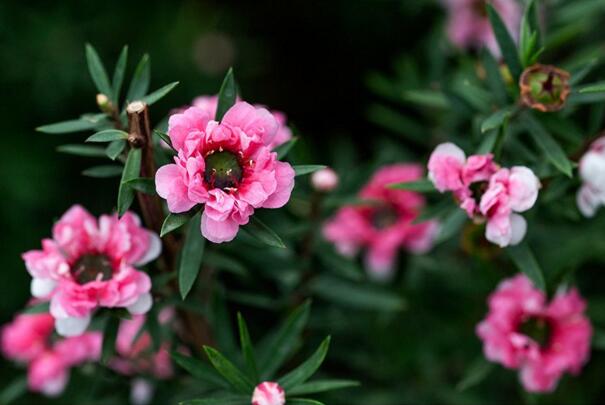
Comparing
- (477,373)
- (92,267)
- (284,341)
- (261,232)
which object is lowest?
(477,373)

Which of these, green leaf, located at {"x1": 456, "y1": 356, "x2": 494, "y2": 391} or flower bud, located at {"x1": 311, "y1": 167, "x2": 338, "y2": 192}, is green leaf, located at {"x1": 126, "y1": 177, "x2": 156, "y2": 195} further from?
green leaf, located at {"x1": 456, "y1": 356, "x2": 494, "y2": 391}

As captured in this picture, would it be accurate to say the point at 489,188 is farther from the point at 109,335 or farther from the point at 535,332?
the point at 109,335

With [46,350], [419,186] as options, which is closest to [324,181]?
[419,186]

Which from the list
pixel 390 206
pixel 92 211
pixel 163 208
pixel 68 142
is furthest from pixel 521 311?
pixel 68 142

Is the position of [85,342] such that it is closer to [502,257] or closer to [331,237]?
[331,237]

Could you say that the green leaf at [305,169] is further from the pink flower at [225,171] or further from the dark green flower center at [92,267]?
the dark green flower center at [92,267]

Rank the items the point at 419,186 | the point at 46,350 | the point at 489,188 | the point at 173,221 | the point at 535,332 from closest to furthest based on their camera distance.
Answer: the point at 173,221
the point at 489,188
the point at 419,186
the point at 535,332
the point at 46,350

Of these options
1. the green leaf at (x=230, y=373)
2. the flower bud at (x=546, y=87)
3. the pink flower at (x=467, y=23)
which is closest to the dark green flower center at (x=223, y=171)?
the green leaf at (x=230, y=373)
